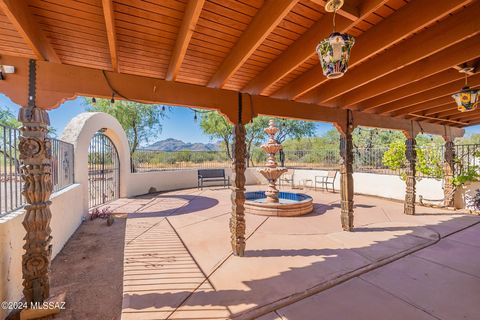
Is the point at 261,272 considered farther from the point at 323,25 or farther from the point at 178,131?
the point at 178,131

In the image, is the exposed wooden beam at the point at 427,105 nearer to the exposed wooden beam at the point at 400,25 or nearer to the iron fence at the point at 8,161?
the exposed wooden beam at the point at 400,25

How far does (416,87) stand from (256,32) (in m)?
3.66

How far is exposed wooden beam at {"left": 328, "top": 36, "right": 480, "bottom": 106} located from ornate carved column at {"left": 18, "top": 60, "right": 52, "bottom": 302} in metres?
5.30

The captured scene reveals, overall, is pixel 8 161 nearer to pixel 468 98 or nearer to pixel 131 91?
pixel 131 91

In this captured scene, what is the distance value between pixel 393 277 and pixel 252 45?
3864mm

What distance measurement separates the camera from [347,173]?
18.9ft

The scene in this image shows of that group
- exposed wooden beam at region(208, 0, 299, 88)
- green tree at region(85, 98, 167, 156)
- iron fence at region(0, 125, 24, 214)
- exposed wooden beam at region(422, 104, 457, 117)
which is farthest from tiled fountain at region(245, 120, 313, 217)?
green tree at region(85, 98, 167, 156)

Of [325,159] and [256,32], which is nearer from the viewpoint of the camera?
[256,32]

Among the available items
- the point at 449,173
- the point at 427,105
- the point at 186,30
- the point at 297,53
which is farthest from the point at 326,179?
the point at 186,30

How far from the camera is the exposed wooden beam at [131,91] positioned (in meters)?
2.79

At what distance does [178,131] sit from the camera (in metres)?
45.9

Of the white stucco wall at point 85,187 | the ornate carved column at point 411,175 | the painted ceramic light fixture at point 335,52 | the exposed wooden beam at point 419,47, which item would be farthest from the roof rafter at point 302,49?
the ornate carved column at point 411,175

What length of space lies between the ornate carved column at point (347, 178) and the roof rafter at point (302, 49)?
2.72 meters

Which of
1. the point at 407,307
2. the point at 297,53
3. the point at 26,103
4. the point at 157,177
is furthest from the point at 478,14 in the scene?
the point at 157,177
